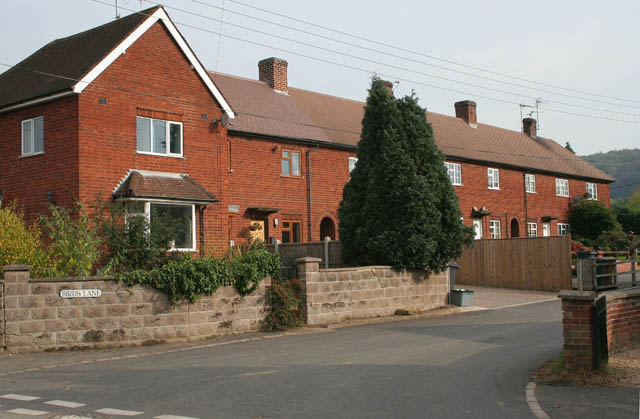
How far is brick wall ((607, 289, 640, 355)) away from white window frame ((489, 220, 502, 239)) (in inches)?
1115

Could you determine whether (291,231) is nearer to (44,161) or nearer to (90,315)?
(44,161)

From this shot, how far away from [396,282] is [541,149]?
1280 inches

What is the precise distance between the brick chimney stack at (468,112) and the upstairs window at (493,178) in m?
5.65

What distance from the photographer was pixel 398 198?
2003 cm

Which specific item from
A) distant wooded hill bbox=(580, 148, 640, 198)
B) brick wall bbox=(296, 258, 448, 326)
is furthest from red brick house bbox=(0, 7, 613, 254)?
distant wooded hill bbox=(580, 148, 640, 198)

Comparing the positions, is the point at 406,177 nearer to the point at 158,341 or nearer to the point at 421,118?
the point at 421,118

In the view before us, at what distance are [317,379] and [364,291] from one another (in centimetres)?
875

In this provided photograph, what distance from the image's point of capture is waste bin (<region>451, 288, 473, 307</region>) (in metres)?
21.3

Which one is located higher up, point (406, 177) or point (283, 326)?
point (406, 177)

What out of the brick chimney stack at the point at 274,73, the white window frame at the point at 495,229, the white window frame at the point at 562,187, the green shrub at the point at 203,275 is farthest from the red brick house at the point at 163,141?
the white window frame at the point at 562,187

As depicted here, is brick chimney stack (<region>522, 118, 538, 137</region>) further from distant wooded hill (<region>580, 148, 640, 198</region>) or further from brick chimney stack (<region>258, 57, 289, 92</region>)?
distant wooded hill (<region>580, 148, 640, 198</region>)

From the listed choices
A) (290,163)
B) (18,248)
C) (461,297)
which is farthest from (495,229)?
(18,248)

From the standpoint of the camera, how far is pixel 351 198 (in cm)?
2130

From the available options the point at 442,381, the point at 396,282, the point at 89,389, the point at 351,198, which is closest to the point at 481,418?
the point at 442,381
